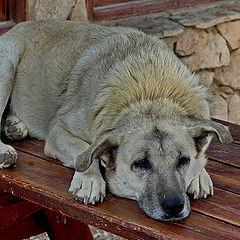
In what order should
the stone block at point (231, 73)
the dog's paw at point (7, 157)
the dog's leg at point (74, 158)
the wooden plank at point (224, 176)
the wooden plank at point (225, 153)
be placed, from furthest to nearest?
the stone block at point (231, 73) → the wooden plank at point (225, 153) → the dog's paw at point (7, 157) → the wooden plank at point (224, 176) → the dog's leg at point (74, 158)

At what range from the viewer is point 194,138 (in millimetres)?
3201

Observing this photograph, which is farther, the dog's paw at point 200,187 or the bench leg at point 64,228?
the bench leg at point 64,228

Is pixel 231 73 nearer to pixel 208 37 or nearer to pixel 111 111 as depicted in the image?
pixel 208 37

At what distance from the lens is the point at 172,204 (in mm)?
2854

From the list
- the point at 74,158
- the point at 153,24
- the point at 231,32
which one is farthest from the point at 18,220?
the point at 231,32

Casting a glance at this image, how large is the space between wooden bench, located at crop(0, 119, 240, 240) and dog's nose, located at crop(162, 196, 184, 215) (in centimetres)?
7

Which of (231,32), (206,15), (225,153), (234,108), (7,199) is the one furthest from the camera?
(234,108)

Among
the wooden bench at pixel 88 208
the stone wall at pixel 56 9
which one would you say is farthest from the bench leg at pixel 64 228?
the stone wall at pixel 56 9

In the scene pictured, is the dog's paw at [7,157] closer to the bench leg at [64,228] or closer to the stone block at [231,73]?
the bench leg at [64,228]

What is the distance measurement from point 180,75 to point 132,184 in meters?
0.77

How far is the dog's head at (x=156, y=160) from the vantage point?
2.91m

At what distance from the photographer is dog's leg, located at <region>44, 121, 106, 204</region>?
3.08 meters

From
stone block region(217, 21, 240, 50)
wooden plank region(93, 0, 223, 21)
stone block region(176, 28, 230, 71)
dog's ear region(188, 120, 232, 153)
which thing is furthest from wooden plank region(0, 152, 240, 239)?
stone block region(217, 21, 240, 50)

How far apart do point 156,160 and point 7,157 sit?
0.92 meters
